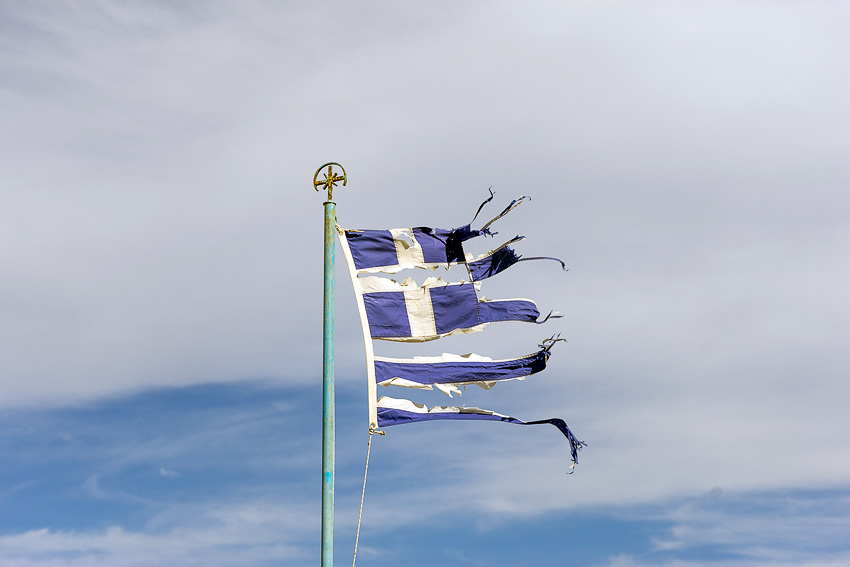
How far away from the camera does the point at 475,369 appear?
20125mm

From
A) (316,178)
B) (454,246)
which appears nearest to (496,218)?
(454,246)

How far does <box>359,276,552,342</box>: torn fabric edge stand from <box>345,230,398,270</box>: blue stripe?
0.35 m

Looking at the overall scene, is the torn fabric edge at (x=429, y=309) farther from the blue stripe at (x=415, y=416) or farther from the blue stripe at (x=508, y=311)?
the blue stripe at (x=415, y=416)

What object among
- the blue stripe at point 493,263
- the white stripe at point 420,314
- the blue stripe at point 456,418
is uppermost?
the blue stripe at point 493,263

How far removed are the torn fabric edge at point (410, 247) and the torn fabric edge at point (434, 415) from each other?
9.19ft

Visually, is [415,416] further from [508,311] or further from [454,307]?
[508,311]

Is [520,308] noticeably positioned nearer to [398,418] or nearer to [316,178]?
[398,418]

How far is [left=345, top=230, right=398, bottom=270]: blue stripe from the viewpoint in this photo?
786 inches

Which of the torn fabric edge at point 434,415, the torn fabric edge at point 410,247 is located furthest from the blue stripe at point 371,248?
the torn fabric edge at point 434,415

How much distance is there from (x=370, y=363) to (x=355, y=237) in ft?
8.80

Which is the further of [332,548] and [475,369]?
[475,369]

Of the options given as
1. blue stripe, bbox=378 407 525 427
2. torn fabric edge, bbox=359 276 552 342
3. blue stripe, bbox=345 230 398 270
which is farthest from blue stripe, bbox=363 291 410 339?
blue stripe, bbox=378 407 525 427

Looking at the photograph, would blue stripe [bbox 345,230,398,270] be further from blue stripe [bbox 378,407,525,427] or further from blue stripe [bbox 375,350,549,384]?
blue stripe [bbox 378,407,525,427]

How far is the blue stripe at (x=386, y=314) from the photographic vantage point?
19578mm
